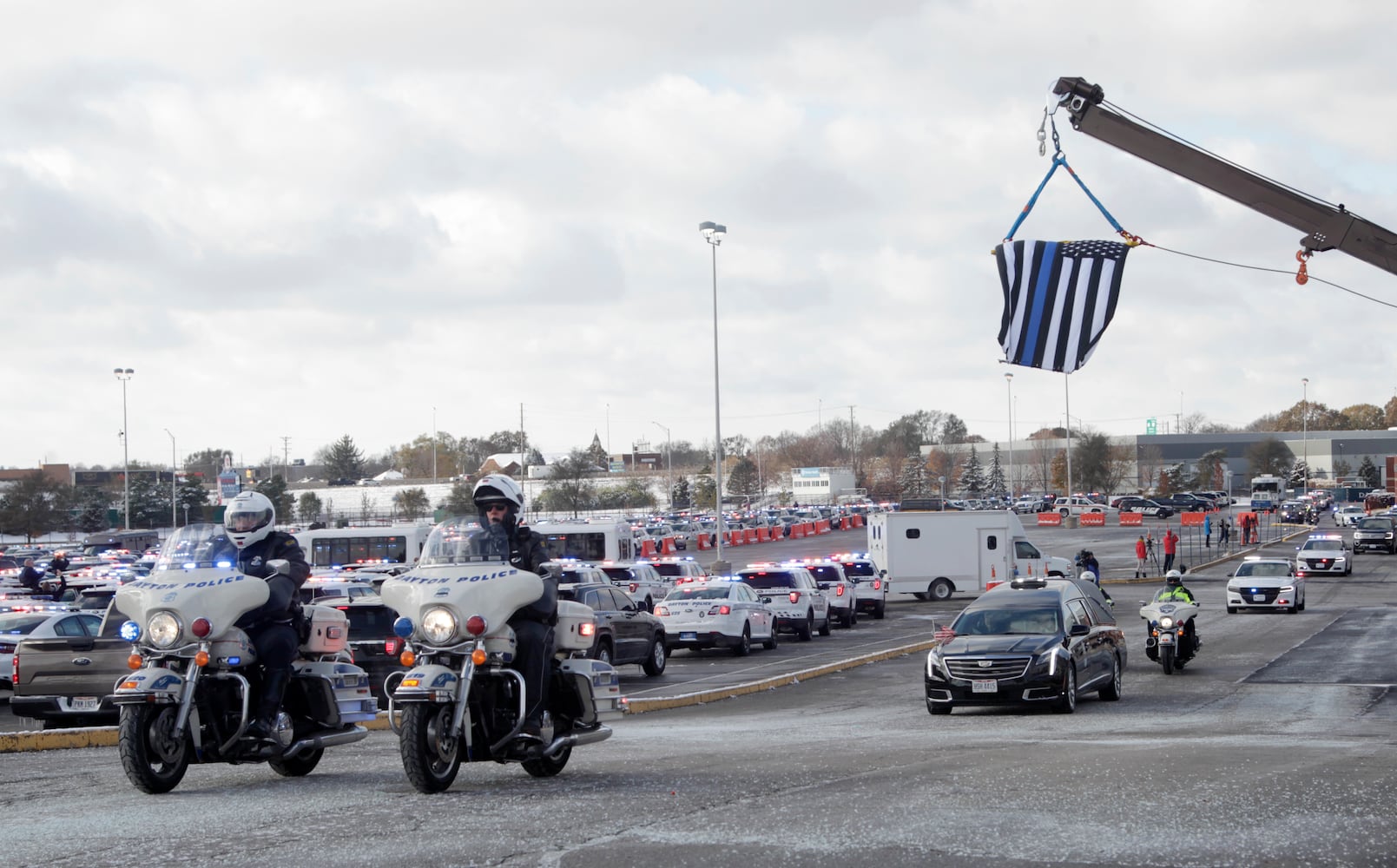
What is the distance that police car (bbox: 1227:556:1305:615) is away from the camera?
3525cm

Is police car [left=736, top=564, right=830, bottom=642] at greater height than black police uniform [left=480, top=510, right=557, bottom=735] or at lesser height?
lesser

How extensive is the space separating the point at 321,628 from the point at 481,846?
3510 mm

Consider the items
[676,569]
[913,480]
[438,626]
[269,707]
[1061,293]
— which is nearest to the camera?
[438,626]

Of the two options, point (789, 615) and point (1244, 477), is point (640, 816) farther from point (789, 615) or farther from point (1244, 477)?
point (1244, 477)

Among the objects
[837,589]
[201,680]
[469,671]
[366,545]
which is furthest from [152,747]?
[366,545]

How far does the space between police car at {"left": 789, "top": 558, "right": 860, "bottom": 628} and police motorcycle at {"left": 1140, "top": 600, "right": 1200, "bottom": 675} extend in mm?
13703

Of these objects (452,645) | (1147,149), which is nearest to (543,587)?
(452,645)

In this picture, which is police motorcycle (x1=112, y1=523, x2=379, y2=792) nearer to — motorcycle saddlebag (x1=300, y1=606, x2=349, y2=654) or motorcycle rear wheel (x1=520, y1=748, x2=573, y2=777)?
motorcycle saddlebag (x1=300, y1=606, x2=349, y2=654)

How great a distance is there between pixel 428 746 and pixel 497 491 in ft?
6.09

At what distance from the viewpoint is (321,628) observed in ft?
32.8

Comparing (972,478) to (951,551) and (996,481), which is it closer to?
(996,481)

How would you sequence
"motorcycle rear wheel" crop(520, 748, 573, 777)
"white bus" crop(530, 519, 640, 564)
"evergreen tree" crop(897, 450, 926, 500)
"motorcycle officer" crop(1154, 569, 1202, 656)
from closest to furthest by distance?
1. "motorcycle rear wheel" crop(520, 748, 573, 777)
2. "motorcycle officer" crop(1154, 569, 1202, 656)
3. "white bus" crop(530, 519, 640, 564)
4. "evergreen tree" crop(897, 450, 926, 500)

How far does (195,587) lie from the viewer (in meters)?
9.05

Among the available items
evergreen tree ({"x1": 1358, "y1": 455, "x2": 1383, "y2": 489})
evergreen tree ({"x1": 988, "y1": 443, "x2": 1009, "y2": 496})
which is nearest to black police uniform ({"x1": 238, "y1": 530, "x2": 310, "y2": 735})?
evergreen tree ({"x1": 988, "y1": 443, "x2": 1009, "y2": 496})
